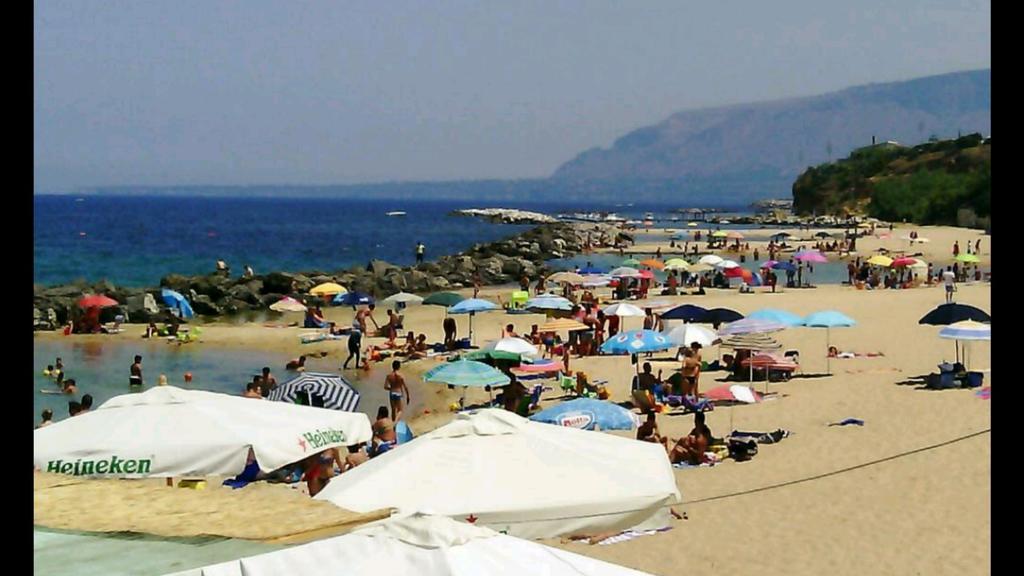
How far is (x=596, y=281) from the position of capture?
31922 mm

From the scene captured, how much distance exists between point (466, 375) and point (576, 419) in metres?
3.40

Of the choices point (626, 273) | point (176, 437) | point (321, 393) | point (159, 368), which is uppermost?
point (626, 273)

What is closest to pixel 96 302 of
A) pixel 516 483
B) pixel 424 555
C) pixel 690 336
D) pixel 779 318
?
pixel 690 336

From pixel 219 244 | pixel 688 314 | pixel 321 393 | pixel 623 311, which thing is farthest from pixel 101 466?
pixel 219 244

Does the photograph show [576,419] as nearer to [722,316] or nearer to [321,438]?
[321,438]

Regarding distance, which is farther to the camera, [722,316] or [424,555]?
[722,316]

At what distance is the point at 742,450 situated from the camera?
525 inches

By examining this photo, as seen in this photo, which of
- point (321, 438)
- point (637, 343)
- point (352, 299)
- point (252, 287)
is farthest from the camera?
point (252, 287)

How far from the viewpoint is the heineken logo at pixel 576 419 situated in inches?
444

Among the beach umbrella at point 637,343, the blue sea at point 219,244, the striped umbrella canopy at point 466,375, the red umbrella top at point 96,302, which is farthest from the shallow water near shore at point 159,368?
the blue sea at point 219,244

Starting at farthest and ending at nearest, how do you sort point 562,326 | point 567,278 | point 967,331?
point 567,278
point 562,326
point 967,331

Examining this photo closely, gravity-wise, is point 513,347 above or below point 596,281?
below

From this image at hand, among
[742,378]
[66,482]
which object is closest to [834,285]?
[742,378]

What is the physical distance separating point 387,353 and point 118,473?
1516 centimetres
